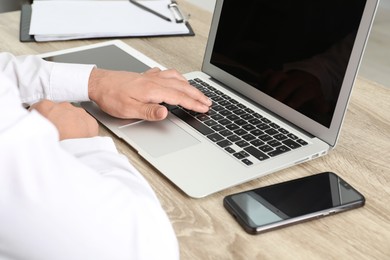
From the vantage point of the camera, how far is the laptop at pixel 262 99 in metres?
0.94

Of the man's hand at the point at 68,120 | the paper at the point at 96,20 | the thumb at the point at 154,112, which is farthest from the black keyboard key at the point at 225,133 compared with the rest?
the paper at the point at 96,20

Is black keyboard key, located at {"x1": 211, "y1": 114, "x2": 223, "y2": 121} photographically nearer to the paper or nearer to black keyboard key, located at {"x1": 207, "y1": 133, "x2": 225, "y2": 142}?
black keyboard key, located at {"x1": 207, "y1": 133, "x2": 225, "y2": 142}

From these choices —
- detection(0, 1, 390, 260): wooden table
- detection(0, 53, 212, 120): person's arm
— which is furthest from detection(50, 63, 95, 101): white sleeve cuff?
detection(0, 1, 390, 260): wooden table

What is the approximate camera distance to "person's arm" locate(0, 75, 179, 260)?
0.64 metres

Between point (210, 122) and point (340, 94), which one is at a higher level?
point (340, 94)

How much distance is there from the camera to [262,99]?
1.12 m

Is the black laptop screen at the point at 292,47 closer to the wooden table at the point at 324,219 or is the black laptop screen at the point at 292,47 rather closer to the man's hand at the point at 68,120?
the wooden table at the point at 324,219

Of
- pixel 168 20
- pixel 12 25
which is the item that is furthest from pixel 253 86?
pixel 12 25

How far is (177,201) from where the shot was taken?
2.87 ft

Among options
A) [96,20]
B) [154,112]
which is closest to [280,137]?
[154,112]

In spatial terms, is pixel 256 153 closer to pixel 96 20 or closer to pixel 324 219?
pixel 324 219

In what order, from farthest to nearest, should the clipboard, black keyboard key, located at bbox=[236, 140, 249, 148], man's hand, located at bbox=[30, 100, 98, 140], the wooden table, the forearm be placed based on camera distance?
the clipboard
black keyboard key, located at bbox=[236, 140, 249, 148]
man's hand, located at bbox=[30, 100, 98, 140]
the wooden table
the forearm

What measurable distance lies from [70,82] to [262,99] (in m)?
0.37

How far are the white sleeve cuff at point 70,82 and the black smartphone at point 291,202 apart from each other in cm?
42
